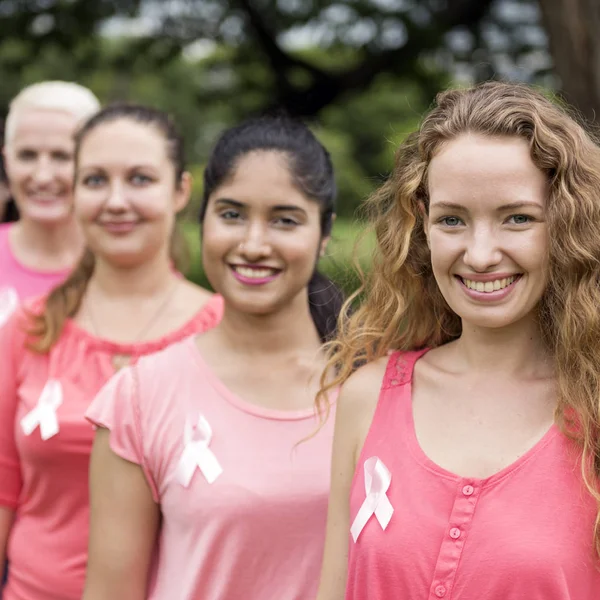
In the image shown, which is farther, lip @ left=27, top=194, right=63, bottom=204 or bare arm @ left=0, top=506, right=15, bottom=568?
lip @ left=27, top=194, right=63, bottom=204

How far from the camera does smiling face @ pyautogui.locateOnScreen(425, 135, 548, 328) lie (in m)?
2.01

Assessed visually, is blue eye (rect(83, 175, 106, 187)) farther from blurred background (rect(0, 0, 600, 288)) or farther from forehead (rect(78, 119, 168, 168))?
blurred background (rect(0, 0, 600, 288))

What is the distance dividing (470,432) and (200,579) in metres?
0.79

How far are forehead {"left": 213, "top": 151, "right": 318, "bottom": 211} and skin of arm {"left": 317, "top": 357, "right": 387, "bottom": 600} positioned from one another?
1.97 ft

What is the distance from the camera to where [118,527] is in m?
2.54

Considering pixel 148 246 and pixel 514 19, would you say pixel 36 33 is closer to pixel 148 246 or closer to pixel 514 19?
pixel 514 19

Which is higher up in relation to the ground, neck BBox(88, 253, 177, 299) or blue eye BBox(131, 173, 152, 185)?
blue eye BBox(131, 173, 152, 185)

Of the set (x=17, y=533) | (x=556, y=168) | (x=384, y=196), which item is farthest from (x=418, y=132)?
(x=17, y=533)

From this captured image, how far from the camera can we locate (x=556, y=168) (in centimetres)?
204

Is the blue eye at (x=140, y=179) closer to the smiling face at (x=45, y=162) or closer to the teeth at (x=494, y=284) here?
the smiling face at (x=45, y=162)

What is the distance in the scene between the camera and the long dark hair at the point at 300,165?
2711 millimetres

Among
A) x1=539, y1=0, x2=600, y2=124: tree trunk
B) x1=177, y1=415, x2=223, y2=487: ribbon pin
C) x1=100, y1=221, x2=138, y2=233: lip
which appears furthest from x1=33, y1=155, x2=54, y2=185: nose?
x1=539, y1=0, x2=600, y2=124: tree trunk

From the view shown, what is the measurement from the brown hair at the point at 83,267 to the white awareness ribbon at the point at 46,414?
5.5 inches

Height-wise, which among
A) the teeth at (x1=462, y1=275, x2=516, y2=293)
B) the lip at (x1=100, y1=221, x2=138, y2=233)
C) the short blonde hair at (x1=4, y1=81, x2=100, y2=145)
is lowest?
the teeth at (x1=462, y1=275, x2=516, y2=293)
